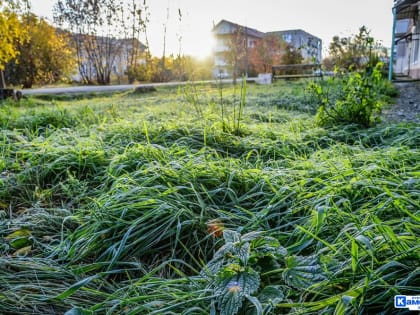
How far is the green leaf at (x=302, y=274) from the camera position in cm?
90

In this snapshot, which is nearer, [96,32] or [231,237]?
[231,237]

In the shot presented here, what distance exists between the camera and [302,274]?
93 centimetres

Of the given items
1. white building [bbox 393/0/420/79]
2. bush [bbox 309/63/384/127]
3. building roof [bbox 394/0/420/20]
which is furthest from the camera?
white building [bbox 393/0/420/79]

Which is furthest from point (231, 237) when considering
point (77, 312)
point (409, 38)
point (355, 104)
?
point (409, 38)

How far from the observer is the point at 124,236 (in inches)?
49.1

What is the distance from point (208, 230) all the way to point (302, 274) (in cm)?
50

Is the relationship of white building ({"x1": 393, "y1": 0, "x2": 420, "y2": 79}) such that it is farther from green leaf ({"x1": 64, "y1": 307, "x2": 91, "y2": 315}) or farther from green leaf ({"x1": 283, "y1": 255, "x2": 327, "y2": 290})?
green leaf ({"x1": 64, "y1": 307, "x2": 91, "y2": 315})

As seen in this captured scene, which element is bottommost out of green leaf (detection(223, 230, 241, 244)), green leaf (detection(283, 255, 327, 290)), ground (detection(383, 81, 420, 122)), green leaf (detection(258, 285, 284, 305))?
green leaf (detection(258, 285, 284, 305))

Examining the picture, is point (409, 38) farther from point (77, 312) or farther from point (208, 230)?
point (77, 312)

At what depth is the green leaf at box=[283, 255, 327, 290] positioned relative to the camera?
2.96 feet


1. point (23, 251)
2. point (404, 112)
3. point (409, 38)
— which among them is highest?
point (409, 38)

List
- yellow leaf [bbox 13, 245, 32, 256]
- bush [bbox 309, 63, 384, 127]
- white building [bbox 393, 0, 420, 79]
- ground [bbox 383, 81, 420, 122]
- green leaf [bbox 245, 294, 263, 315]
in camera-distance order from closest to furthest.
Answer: green leaf [bbox 245, 294, 263, 315] → yellow leaf [bbox 13, 245, 32, 256] → bush [bbox 309, 63, 384, 127] → ground [bbox 383, 81, 420, 122] → white building [bbox 393, 0, 420, 79]

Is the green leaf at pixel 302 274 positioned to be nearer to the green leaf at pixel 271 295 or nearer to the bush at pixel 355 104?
the green leaf at pixel 271 295

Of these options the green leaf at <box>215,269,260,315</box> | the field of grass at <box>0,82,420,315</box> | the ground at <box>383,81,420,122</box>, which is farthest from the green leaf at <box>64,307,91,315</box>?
the ground at <box>383,81,420,122</box>
